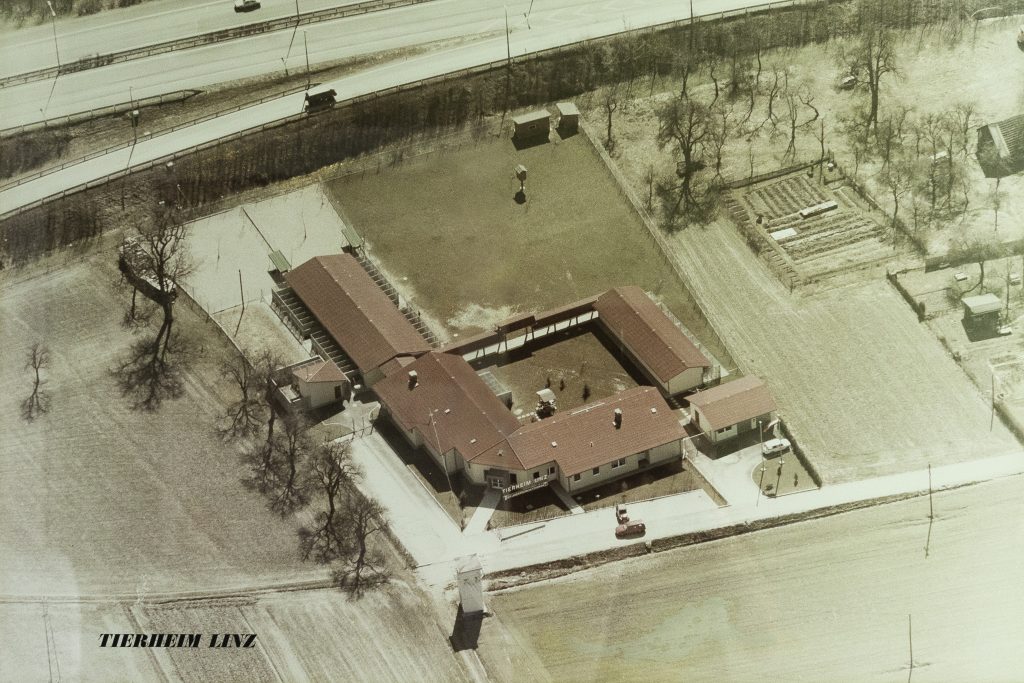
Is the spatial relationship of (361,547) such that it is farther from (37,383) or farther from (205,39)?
(205,39)

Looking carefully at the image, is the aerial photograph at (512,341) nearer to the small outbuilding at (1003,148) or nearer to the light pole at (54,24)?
the small outbuilding at (1003,148)

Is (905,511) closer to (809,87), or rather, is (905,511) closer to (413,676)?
(413,676)

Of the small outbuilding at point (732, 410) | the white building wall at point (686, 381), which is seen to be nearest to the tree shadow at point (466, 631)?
the small outbuilding at point (732, 410)

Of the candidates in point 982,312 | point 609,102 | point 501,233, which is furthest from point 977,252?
point 501,233

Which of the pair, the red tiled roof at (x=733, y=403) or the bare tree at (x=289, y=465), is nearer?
the bare tree at (x=289, y=465)

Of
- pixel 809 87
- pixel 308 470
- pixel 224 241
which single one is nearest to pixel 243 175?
pixel 224 241

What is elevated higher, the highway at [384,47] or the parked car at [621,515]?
the highway at [384,47]

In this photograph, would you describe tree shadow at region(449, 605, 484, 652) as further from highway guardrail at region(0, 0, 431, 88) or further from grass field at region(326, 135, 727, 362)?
highway guardrail at region(0, 0, 431, 88)
